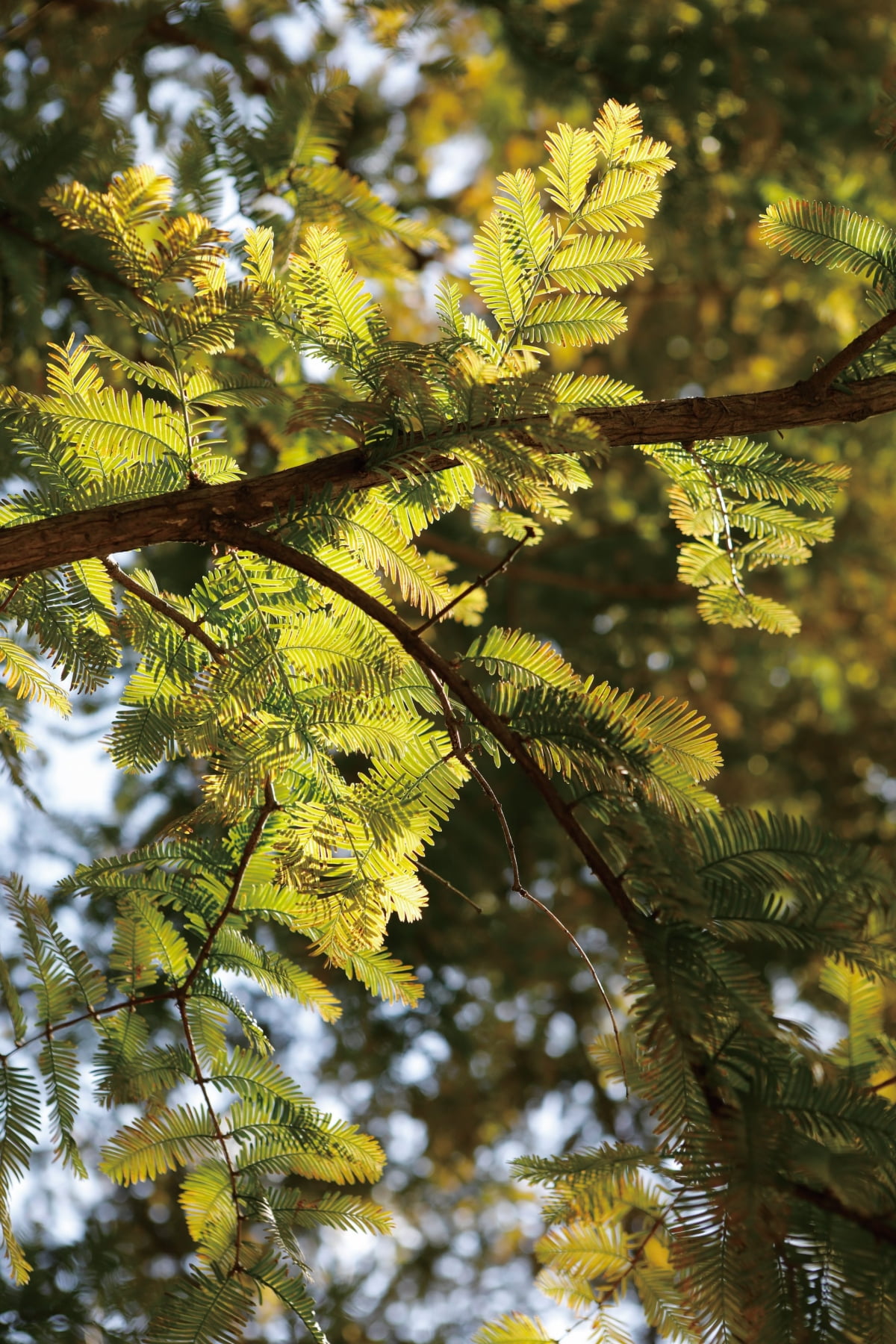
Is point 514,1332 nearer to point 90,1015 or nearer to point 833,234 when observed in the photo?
point 90,1015

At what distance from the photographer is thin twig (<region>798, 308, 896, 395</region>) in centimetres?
131

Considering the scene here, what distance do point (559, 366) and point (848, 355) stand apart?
5.42 m

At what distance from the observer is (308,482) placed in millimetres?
1336

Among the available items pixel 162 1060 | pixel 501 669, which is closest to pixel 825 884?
pixel 501 669

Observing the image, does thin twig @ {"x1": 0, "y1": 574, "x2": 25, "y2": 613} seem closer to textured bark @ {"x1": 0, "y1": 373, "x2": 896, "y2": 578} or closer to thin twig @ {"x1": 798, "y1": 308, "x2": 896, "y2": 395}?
textured bark @ {"x1": 0, "y1": 373, "x2": 896, "y2": 578}

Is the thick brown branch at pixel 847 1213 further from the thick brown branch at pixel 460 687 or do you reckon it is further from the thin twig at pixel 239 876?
the thin twig at pixel 239 876

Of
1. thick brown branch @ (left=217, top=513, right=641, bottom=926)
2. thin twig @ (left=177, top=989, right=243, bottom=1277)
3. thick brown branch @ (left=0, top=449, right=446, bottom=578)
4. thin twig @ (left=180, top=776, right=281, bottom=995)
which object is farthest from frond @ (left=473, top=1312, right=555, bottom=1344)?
thick brown branch @ (left=0, top=449, right=446, bottom=578)

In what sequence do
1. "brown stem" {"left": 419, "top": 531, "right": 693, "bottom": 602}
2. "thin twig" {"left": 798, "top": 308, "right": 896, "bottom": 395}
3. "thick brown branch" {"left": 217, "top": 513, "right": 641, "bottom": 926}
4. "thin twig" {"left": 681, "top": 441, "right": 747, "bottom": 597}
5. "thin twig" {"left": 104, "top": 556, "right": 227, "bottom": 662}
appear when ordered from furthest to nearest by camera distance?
"brown stem" {"left": 419, "top": 531, "right": 693, "bottom": 602}
"thin twig" {"left": 681, "top": 441, "right": 747, "bottom": 597}
"thin twig" {"left": 104, "top": 556, "right": 227, "bottom": 662}
"thin twig" {"left": 798, "top": 308, "right": 896, "bottom": 395}
"thick brown branch" {"left": 217, "top": 513, "right": 641, "bottom": 926}

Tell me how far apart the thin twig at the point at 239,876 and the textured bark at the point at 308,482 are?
37 cm

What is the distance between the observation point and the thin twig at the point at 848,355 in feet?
4.29

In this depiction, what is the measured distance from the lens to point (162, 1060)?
1.58 metres

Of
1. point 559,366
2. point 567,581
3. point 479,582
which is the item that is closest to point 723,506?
point 479,582

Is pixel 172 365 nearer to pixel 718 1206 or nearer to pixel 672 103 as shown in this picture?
pixel 718 1206

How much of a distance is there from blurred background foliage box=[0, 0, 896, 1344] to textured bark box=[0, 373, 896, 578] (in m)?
0.28
